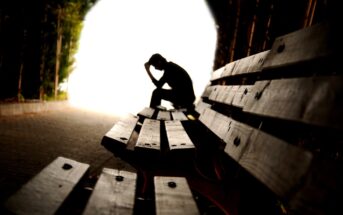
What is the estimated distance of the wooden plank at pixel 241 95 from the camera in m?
1.50

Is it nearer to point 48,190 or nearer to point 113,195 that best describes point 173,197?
point 113,195

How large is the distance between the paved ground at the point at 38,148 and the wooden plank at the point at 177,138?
1009 millimetres

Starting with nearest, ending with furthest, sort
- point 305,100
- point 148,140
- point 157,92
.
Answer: point 305,100, point 148,140, point 157,92

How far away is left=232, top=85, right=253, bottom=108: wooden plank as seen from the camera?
1.50 meters

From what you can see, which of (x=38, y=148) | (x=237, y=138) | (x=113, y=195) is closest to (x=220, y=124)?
(x=237, y=138)

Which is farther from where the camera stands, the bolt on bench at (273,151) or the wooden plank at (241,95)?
the wooden plank at (241,95)

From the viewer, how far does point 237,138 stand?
1.19 metres

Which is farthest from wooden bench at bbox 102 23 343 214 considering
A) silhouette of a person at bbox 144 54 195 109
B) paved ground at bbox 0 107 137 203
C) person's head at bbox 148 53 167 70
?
person's head at bbox 148 53 167 70

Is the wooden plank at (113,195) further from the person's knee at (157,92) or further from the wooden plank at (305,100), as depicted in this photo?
the person's knee at (157,92)

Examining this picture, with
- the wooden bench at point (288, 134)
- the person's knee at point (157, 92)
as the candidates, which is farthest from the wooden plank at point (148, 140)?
the person's knee at point (157, 92)

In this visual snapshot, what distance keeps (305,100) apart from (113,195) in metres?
0.76

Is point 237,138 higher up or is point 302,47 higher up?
point 302,47

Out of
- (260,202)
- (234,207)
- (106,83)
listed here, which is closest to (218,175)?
(234,207)

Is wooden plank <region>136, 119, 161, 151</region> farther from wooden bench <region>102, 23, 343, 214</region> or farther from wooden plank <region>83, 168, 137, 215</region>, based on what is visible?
wooden plank <region>83, 168, 137, 215</region>
